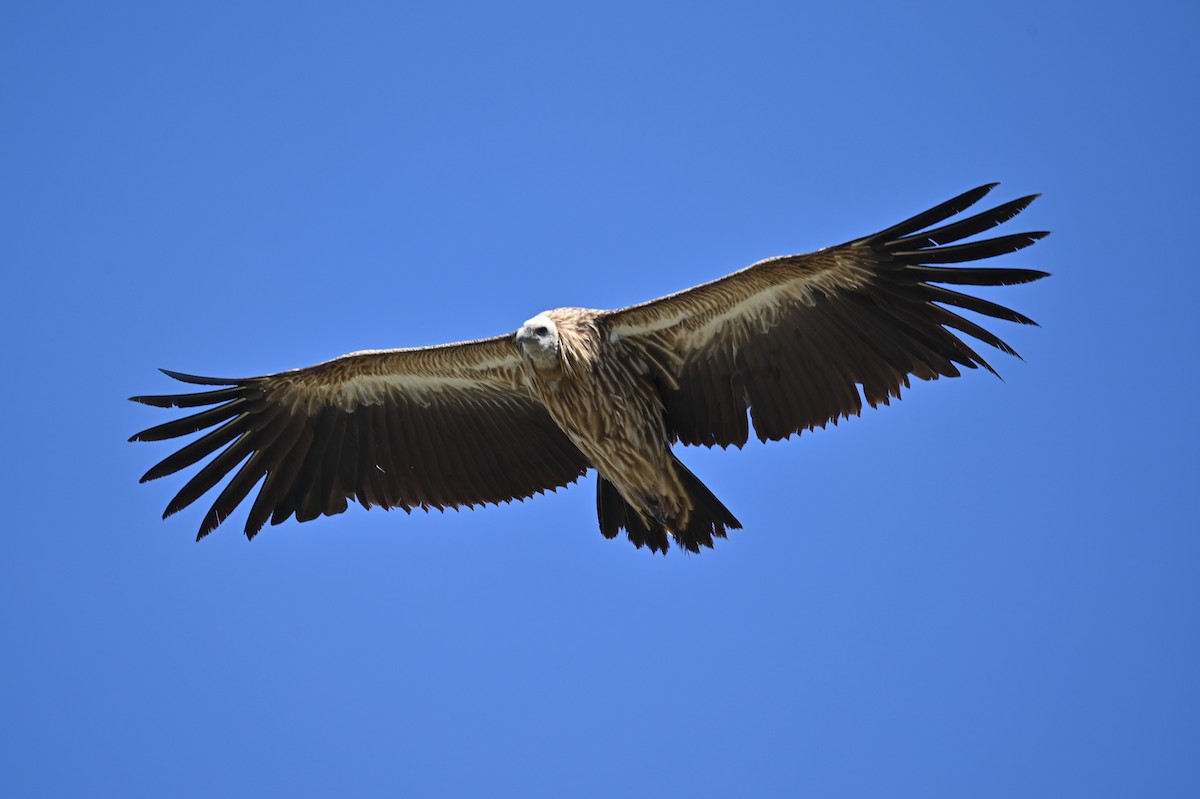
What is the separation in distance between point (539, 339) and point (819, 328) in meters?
1.87

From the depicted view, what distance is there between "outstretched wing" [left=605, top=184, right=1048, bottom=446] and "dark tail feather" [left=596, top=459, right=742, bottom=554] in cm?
46

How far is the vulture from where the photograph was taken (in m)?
9.42

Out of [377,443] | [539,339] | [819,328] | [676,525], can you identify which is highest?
[377,443]

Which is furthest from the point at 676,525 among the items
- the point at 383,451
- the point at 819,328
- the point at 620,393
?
the point at 383,451

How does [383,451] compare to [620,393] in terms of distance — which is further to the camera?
[383,451]

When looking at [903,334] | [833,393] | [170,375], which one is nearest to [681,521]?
[833,393]

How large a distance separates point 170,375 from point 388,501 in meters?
1.84

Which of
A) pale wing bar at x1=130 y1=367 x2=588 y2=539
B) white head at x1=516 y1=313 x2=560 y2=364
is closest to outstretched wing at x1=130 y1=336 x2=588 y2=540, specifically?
pale wing bar at x1=130 y1=367 x2=588 y2=539

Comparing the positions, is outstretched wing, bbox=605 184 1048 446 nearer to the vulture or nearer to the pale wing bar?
the vulture

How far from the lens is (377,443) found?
11000mm

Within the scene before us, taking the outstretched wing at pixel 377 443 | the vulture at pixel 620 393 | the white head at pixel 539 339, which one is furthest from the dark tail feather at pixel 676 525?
the white head at pixel 539 339

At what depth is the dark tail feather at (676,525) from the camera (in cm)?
1002

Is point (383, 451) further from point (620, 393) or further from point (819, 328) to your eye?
point (819, 328)

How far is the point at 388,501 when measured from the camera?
11.0 m
